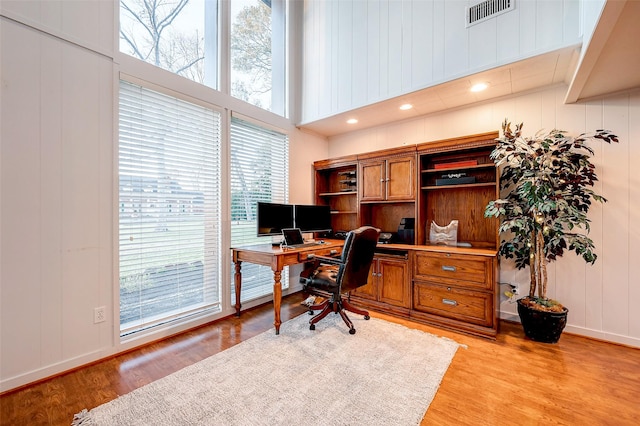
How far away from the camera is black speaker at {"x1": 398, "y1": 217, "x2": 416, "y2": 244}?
3252mm

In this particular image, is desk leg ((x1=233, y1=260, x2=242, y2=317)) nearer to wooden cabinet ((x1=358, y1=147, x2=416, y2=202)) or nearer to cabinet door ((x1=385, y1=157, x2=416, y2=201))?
wooden cabinet ((x1=358, y1=147, x2=416, y2=202))

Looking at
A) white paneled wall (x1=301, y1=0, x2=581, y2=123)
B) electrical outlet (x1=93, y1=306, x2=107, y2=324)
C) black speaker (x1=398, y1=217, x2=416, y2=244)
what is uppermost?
white paneled wall (x1=301, y1=0, x2=581, y2=123)

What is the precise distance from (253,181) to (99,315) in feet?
6.27

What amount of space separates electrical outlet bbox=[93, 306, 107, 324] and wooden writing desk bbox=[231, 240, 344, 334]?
113 centimetres

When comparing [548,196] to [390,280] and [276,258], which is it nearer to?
[390,280]

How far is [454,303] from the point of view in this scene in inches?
103

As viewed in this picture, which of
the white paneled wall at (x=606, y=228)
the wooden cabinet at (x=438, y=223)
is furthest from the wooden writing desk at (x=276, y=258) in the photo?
the white paneled wall at (x=606, y=228)

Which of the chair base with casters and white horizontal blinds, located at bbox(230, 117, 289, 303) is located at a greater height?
white horizontal blinds, located at bbox(230, 117, 289, 303)

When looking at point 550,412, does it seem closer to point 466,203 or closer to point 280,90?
point 466,203

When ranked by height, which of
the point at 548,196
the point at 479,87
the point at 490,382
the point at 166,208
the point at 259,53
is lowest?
the point at 490,382

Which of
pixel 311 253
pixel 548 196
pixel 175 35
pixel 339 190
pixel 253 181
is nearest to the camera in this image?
pixel 548 196

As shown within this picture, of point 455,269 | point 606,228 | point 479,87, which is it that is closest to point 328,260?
point 455,269

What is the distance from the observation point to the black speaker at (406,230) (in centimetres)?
325

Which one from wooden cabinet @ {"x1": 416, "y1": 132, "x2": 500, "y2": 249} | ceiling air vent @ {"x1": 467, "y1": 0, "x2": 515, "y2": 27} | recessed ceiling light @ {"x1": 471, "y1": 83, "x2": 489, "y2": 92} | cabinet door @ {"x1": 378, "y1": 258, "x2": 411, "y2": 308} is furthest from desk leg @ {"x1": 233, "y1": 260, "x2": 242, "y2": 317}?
ceiling air vent @ {"x1": 467, "y1": 0, "x2": 515, "y2": 27}
